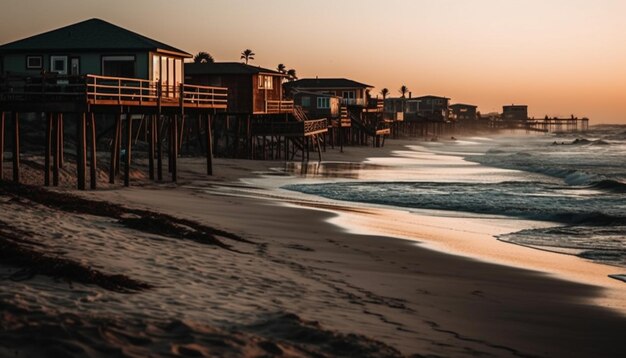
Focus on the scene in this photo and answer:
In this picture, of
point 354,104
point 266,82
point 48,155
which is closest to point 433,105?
point 354,104

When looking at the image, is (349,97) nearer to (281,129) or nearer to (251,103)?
(281,129)

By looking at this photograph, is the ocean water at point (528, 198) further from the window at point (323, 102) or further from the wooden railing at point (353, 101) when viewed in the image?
the wooden railing at point (353, 101)

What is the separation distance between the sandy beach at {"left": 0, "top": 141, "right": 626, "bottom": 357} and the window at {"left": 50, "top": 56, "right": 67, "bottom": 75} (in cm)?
1596

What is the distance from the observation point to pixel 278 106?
59.3 m

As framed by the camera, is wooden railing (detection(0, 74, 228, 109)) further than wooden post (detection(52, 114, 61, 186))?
No

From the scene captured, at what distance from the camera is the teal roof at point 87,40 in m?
35.5

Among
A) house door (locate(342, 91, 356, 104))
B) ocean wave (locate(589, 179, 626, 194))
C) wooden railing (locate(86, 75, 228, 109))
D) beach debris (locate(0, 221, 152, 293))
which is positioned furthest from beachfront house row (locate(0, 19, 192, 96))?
house door (locate(342, 91, 356, 104))

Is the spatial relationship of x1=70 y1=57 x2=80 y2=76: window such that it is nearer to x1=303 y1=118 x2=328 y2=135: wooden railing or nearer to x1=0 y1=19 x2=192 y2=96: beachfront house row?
x1=0 y1=19 x2=192 y2=96: beachfront house row

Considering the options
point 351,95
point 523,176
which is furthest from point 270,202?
point 351,95

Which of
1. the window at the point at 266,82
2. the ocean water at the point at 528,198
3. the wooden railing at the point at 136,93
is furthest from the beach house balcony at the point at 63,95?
the window at the point at 266,82

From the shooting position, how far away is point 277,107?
59156 millimetres

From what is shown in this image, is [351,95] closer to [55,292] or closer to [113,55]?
[113,55]

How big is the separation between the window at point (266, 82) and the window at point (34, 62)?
20.7m

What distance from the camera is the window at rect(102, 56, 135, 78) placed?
1406 inches
